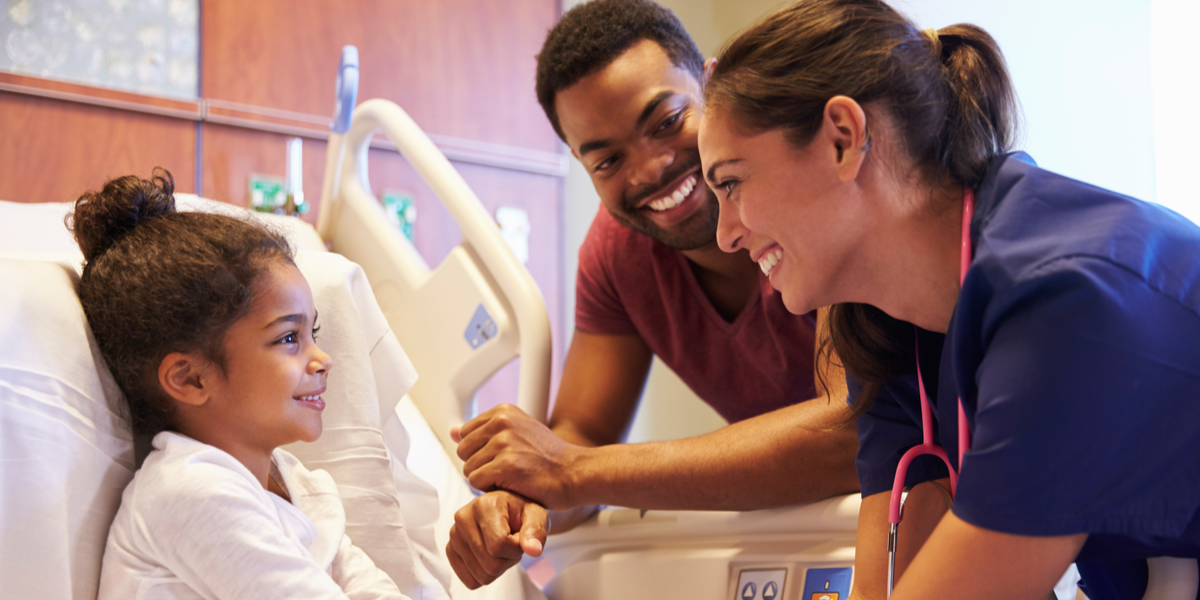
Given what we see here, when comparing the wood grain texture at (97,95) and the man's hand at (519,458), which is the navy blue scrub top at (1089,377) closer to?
the man's hand at (519,458)

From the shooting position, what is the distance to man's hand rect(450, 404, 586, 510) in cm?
142

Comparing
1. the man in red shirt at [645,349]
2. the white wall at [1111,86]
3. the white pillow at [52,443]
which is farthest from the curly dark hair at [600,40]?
the white pillow at [52,443]

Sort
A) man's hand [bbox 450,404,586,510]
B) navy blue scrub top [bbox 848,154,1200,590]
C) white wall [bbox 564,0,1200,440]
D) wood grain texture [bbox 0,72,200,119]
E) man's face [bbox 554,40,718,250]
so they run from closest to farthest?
1. navy blue scrub top [bbox 848,154,1200,590]
2. man's hand [bbox 450,404,586,510]
3. man's face [bbox 554,40,718,250]
4. white wall [bbox 564,0,1200,440]
5. wood grain texture [bbox 0,72,200,119]

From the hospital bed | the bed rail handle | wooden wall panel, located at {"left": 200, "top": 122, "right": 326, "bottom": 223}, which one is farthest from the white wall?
wooden wall panel, located at {"left": 200, "top": 122, "right": 326, "bottom": 223}

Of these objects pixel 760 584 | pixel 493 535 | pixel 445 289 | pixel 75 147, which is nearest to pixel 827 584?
pixel 760 584

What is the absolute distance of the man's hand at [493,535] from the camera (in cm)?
131

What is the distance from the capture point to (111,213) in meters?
1.11

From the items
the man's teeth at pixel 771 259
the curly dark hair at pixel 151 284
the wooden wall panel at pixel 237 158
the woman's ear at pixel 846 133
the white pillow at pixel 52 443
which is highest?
the woman's ear at pixel 846 133

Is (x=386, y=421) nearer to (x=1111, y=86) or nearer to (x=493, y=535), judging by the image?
(x=493, y=535)

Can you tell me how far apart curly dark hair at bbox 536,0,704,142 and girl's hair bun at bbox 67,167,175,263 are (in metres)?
0.82

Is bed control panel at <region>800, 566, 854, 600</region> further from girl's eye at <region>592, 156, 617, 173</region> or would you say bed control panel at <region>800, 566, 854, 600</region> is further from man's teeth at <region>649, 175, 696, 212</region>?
girl's eye at <region>592, 156, 617, 173</region>

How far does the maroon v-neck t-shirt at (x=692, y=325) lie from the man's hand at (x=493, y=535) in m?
0.56

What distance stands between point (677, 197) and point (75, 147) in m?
1.77

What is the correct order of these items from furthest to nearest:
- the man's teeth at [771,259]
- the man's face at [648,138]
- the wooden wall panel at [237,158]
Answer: the wooden wall panel at [237,158] < the man's face at [648,138] < the man's teeth at [771,259]
